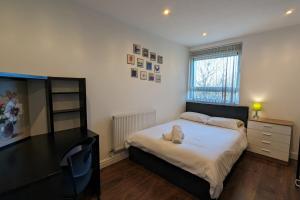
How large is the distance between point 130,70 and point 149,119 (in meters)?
1.19

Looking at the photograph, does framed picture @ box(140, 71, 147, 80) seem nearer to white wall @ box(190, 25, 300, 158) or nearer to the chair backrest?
the chair backrest

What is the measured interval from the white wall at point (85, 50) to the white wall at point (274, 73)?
1.98 meters

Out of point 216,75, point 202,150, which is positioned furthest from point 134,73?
point 216,75

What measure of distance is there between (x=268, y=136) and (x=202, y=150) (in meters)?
1.84

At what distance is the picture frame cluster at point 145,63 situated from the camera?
291 centimetres

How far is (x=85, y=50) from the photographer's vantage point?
2.24 metres

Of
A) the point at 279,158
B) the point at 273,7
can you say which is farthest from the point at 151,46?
the point at 279,158

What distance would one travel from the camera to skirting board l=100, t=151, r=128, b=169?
2.55 meters

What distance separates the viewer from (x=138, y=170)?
2.48 meters

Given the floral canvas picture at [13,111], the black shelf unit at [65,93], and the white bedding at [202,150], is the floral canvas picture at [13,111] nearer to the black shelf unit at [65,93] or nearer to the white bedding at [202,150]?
the black shelf unit at [65,93]

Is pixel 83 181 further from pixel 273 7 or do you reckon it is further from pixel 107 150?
pixel 273 7

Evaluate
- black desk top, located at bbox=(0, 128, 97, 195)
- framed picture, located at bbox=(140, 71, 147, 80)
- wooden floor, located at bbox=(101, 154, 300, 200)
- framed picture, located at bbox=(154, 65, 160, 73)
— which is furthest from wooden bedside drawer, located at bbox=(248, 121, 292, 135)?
black desk top, located at bbox=(0, 128, 97, 195)

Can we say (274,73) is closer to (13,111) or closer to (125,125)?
(125,125)

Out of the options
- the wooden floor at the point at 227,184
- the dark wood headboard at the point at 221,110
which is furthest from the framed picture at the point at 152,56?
the wooden floor at the point at 227,184
